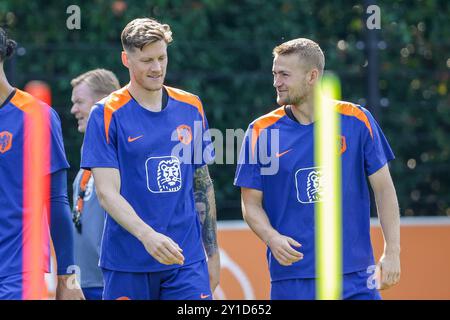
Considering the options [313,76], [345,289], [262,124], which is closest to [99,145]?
[262,124]

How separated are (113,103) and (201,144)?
52 centimetres

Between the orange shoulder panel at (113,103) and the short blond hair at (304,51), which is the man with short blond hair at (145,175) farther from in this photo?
the short blond hair at (304,51)

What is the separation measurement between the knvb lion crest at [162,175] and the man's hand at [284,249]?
55 centimetres

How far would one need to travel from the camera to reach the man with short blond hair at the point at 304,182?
209 inches

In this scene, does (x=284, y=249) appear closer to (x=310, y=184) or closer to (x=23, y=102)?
(x=310, y=184)

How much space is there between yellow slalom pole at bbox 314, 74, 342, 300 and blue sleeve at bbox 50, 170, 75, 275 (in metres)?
1.26

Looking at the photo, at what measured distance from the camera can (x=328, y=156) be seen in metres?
5.33

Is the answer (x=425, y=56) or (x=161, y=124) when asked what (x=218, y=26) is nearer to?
(x=425, y=56)

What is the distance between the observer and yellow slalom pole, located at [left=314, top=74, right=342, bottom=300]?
5.26 metres

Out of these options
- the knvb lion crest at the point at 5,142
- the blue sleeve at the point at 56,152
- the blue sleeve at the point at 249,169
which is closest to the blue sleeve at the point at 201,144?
the blue sleeve at the point at 249,169

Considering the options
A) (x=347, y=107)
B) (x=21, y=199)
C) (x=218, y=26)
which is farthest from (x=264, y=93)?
(x=21, y=199)

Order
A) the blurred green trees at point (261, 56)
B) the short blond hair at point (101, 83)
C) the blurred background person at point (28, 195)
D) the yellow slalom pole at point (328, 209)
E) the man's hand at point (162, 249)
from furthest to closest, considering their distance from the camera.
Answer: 1. the blurred green trees at point (261, 56)
2. the short blond hair at point (101, 83)
3. the yellow slalom pole at point (328, 209)
4. the blurred background person at point (28, 195)
5. the man's hand at point (162, 249)

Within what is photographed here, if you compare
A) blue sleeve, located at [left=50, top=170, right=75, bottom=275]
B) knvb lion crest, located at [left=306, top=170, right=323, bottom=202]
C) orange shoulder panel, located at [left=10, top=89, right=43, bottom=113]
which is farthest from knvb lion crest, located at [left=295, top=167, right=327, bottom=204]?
orange shoulder panel, located at [left=10, top=89, right=43, bottom=113]

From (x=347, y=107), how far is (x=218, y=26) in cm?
427
